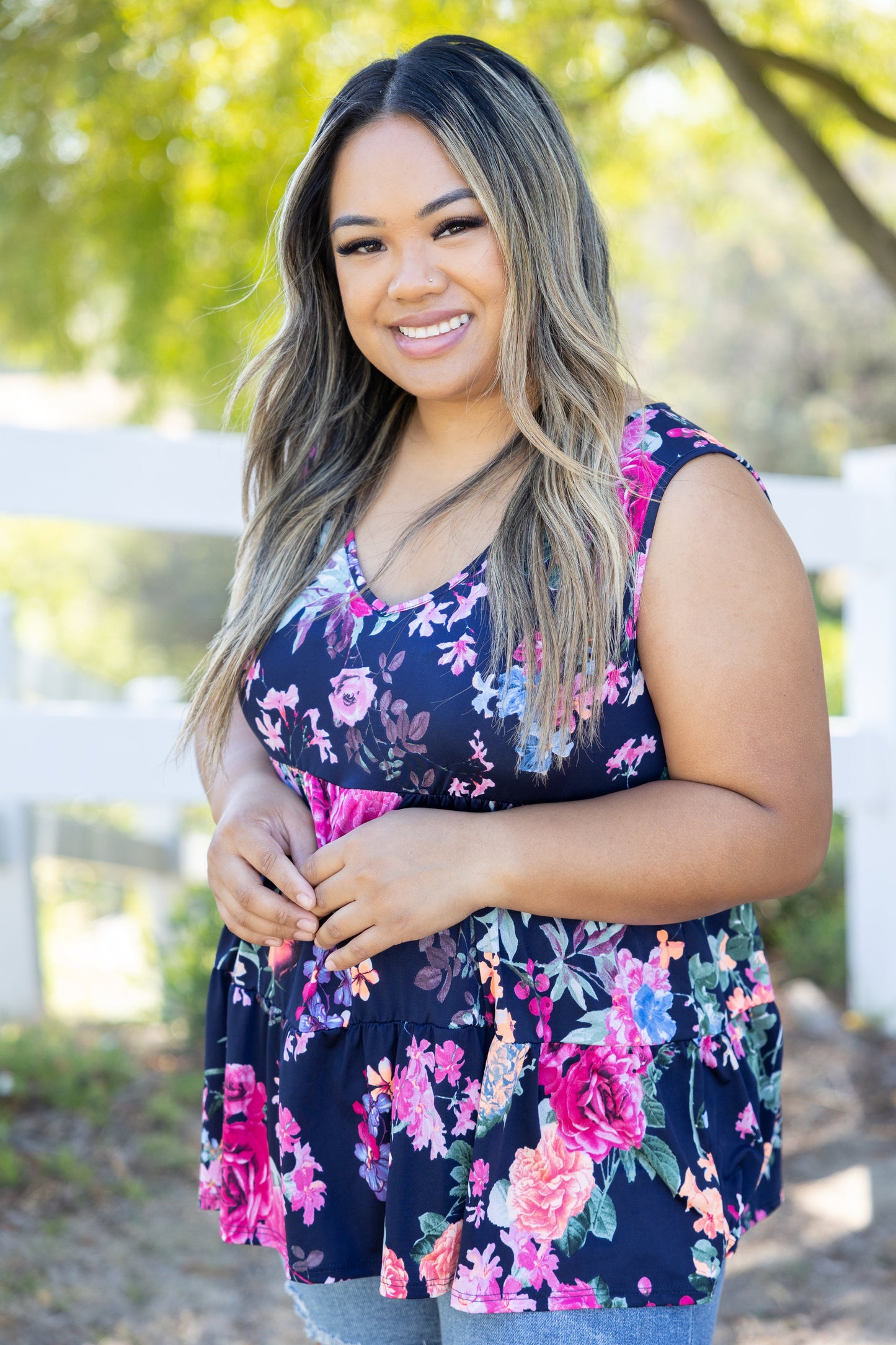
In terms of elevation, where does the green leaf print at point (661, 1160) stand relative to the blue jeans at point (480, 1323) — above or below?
above

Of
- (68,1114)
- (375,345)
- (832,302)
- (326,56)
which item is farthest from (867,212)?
(832,302)

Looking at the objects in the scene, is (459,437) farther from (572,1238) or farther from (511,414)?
(572,1238)

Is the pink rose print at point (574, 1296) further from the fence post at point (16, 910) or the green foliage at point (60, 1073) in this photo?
the fence post at point (16, 910)

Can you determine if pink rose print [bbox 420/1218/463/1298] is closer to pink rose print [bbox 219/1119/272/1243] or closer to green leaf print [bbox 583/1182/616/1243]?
green leaf print [bbox 583/1182/616/1243]

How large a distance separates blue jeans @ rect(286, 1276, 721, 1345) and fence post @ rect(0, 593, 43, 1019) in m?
2.17

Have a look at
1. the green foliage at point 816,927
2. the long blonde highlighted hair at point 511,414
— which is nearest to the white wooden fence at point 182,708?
the green foliage at point 816,927

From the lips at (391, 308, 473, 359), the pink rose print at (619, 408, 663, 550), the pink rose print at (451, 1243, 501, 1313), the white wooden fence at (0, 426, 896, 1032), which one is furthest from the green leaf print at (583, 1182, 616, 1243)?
the white wooden fence at (0, 426, 896, 1032)

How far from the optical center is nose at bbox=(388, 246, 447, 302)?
142 centimetres

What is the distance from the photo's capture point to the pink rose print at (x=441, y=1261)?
4.25 ft

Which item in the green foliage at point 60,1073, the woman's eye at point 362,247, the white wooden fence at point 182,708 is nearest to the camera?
the woman's eye at point 362,247

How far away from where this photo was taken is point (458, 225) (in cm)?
141

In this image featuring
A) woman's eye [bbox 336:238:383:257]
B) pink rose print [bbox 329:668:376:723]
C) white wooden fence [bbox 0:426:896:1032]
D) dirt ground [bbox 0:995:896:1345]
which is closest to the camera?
pink rose print [bbox 329:668:376:723]

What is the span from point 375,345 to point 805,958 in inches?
113

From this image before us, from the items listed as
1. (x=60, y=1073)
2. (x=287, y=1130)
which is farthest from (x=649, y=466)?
(x=60, y=1073)
